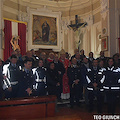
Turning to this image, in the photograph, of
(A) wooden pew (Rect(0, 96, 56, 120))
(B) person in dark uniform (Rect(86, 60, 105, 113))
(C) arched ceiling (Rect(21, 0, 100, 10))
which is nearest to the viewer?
(A) wooden pew (Rect(0, 96, 56, 120))

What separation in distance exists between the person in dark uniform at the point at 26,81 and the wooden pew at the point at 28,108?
0.64 metres

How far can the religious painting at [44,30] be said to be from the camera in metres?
12.9

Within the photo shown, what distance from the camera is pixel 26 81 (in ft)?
16.9

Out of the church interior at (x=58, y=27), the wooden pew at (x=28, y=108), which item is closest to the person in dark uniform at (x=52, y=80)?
the wooden pew at (x=28, y=108)

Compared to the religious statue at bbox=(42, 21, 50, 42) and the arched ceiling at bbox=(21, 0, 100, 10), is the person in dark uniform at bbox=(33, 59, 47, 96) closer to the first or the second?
the religious statue at bbox=(42, 21, 50, 42)

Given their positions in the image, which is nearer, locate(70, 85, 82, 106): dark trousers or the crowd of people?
the crowd of people

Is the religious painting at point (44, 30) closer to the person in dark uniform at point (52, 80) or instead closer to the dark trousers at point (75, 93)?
the person in dark uniform at point (52, 80)

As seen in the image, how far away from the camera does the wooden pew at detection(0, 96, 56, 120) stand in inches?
171

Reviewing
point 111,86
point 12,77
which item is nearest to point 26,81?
point 12,77

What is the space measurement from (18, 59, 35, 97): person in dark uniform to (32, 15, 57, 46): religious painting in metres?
7.81

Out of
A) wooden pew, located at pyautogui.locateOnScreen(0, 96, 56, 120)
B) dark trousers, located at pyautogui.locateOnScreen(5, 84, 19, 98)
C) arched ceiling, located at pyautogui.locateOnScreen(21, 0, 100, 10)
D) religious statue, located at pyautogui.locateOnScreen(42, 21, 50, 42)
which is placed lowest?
wooden pew, located at pyautogui.locateOnScreen(0, 96, 56, 120)

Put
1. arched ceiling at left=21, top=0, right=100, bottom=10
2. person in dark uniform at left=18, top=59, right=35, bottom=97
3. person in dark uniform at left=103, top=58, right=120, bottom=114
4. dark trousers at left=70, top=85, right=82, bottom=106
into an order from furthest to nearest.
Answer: arched ceiling at left=21, top=0, right=100, bottom=10 → dark trousers at left=70, top=85, right=82, bottom=106 → person in dark uniform at left=18, top=59, right=35, bottom=97 → person in dark uniform at left=103, top=58, right=120, bottom=114

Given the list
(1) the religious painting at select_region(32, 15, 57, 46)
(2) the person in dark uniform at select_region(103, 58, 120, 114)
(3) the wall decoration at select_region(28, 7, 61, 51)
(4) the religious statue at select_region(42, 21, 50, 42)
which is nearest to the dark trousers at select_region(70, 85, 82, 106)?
(2) the person in dark uniform at select_region(103, 58, 120, 114)

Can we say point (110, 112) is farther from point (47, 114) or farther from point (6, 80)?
point (6, 80)
